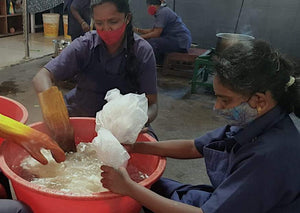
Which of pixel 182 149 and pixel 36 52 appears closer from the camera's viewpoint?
pixel 182 149

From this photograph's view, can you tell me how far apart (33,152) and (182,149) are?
70 cm

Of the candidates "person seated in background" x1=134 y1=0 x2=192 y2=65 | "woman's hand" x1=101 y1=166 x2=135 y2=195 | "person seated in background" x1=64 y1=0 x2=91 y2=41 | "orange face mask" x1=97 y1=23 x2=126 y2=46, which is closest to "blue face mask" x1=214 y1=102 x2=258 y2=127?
"woman's hand" x1=101 y1=166 x2=135 y2=195

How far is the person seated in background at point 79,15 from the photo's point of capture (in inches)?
163

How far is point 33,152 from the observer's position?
1.28 metres

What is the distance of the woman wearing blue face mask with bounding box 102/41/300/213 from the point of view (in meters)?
0.99

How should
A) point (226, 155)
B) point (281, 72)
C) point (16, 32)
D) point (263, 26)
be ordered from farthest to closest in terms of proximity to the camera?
point (16, 32) → point (263, 26) → point (226, 155) → point (281, 72)

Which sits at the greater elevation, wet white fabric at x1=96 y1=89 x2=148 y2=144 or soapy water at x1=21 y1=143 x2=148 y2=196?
wet white fabric at x1=96 y1=89 x2=148 y2=144

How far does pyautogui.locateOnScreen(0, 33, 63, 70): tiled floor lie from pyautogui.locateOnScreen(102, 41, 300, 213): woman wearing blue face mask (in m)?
4.07

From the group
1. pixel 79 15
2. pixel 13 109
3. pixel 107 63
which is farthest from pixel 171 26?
pixel 13 109

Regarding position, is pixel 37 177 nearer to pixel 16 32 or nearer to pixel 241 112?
pixel 241 112

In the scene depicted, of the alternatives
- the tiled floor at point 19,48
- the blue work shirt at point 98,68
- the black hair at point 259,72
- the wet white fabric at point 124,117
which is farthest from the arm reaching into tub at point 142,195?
the tiled floor at point 19,48

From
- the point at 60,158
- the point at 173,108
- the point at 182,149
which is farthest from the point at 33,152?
the point at 173,108

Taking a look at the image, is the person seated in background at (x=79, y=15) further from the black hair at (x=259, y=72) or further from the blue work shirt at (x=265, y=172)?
the blue work shirt at (x=265, y=172)

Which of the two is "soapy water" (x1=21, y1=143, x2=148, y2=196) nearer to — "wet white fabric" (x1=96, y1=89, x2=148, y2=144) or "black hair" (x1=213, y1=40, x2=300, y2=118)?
"wet white fabric" (x1=96, y1=89, x2=148, y2=144)
